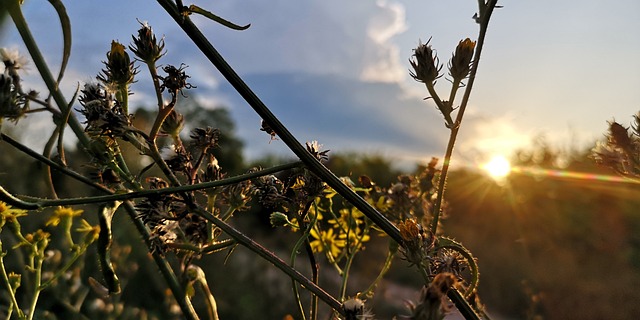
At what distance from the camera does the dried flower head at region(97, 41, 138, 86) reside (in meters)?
0.50

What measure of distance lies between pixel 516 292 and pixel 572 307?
74 centimetres

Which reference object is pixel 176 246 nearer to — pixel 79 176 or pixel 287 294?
pixel 79 176

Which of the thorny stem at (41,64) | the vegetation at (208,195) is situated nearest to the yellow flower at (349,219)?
the vegetation at (208,195)

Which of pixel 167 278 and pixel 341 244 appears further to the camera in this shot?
pixel 341 244

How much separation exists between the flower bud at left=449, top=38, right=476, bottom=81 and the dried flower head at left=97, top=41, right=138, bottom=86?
0.29 meters

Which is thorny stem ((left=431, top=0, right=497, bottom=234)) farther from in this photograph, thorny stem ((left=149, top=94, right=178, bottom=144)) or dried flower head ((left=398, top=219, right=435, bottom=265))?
thorny stem ((left=149, top=94, right=178, bottom=144))

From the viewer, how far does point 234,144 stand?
10.9 metres

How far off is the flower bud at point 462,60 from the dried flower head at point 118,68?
11.6 inches

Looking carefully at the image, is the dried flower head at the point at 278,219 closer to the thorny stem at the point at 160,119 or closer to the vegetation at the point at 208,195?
the vegetation at the point at 208,195

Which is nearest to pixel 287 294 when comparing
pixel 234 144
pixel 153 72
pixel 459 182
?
pixel 153 72

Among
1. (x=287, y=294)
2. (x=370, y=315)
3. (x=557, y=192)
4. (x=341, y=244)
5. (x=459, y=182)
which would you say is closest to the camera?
(x=370, y=315)

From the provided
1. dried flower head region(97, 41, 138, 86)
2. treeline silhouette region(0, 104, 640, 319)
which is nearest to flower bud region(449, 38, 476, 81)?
dried flower head region(97, 41, 138, 86)

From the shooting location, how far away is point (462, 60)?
55 centimetres

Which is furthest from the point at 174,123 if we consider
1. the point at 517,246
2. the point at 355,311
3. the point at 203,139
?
the point at 517,246
